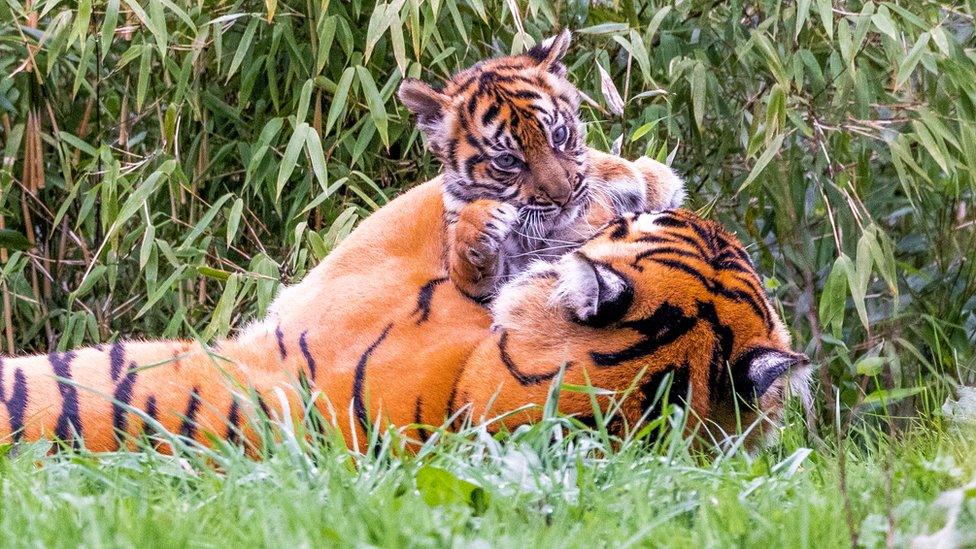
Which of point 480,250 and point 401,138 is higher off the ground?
point 480,250

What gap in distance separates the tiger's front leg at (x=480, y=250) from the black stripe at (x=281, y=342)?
40cm

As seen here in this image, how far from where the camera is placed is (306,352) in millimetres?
2477

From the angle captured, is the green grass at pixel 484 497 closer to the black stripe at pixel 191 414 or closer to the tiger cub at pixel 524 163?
the black stripe at pixel 191 414

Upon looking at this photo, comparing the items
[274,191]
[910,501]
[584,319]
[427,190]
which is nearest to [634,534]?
[910,501]

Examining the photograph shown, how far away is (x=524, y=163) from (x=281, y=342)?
0.86 metres

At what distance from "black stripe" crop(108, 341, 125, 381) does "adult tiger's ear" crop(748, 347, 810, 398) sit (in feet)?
4.20

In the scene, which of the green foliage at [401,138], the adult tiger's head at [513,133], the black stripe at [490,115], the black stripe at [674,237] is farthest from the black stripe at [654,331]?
the green foliage at [401,138]

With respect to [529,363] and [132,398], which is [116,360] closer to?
[132,398]

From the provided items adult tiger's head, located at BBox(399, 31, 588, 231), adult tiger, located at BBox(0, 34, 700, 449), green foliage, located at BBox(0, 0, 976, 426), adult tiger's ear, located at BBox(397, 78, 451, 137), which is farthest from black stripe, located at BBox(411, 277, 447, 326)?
green foliage, located at BBox(0, 0, 976, 426)

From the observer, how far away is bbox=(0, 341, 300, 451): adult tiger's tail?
2.28 m

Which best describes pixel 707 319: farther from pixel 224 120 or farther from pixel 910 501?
pixel 224 120

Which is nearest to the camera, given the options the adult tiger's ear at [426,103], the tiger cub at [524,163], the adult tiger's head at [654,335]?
the adult tiger's head at [654,335]

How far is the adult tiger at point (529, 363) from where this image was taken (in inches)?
83.7

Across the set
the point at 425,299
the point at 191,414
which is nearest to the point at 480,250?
the point at 425,299
